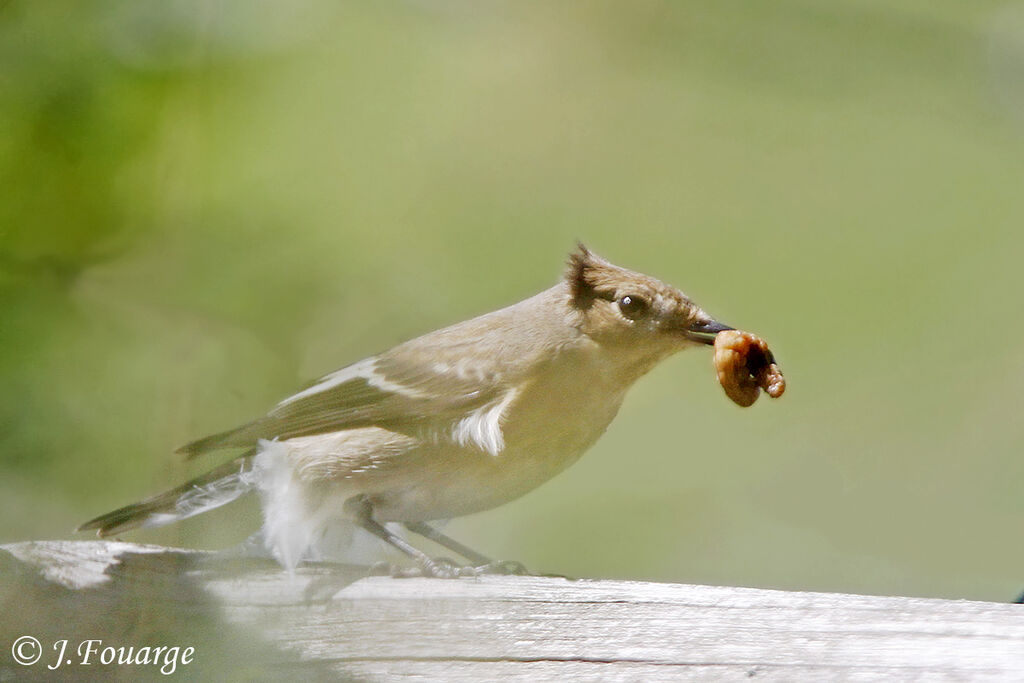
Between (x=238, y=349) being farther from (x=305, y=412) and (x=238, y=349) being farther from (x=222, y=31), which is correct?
(x=305, y=412)

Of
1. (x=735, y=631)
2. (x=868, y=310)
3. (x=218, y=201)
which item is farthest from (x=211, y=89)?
(x=868, y=310)

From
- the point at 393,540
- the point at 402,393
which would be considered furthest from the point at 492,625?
the point at 402,393

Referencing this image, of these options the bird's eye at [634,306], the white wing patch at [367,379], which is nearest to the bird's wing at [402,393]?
the white wing patch at [367,379]

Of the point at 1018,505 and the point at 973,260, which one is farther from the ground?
the point at 973,260

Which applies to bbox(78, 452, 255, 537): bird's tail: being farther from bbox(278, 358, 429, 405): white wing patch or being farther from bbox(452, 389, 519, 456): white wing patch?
bbox(452, 389, 519, 456): white wing patch

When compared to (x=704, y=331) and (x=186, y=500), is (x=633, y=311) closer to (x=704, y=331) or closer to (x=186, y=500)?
(x=704, y=331)

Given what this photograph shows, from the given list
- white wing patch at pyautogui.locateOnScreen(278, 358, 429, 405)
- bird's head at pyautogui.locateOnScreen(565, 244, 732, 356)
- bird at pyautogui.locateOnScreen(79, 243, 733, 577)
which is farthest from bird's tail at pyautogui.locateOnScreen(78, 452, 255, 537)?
bird's head at pyautogui.locateOnScreen(565, 244, 732, 356)

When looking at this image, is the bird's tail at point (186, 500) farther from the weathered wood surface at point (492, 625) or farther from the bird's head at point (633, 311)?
the bird's head at point (633, 311)
